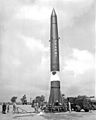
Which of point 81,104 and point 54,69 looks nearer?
point 81,104

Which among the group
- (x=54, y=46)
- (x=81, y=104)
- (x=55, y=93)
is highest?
(x=54, y=46)

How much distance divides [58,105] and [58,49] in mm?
10340

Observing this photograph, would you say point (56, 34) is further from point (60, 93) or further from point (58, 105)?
point (58, 105)

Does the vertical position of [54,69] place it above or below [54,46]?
below

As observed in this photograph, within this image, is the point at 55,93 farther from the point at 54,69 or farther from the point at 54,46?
the point at 54,46

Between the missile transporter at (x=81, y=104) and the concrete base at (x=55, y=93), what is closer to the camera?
the missile transporter at (x=81, y=104)

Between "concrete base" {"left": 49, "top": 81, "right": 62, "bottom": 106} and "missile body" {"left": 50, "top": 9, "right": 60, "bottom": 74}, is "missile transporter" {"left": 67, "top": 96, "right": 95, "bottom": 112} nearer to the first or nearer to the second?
"concrete base" {"left": 49, "top": 81, "right": 62, "bottom": 106}

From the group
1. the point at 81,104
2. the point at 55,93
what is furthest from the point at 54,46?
the point at 81,104

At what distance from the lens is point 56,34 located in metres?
36.6

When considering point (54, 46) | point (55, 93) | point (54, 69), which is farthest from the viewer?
point (54, 46)

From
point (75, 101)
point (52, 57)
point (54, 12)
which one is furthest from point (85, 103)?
point (54, 12)

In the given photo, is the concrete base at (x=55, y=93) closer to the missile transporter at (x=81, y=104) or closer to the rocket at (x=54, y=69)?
the rocket at (x=54, y=69)

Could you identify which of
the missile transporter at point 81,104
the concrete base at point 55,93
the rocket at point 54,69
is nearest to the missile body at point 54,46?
the rocket at point 54,69

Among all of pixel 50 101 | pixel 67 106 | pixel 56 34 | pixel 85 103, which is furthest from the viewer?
pixel 56 34
